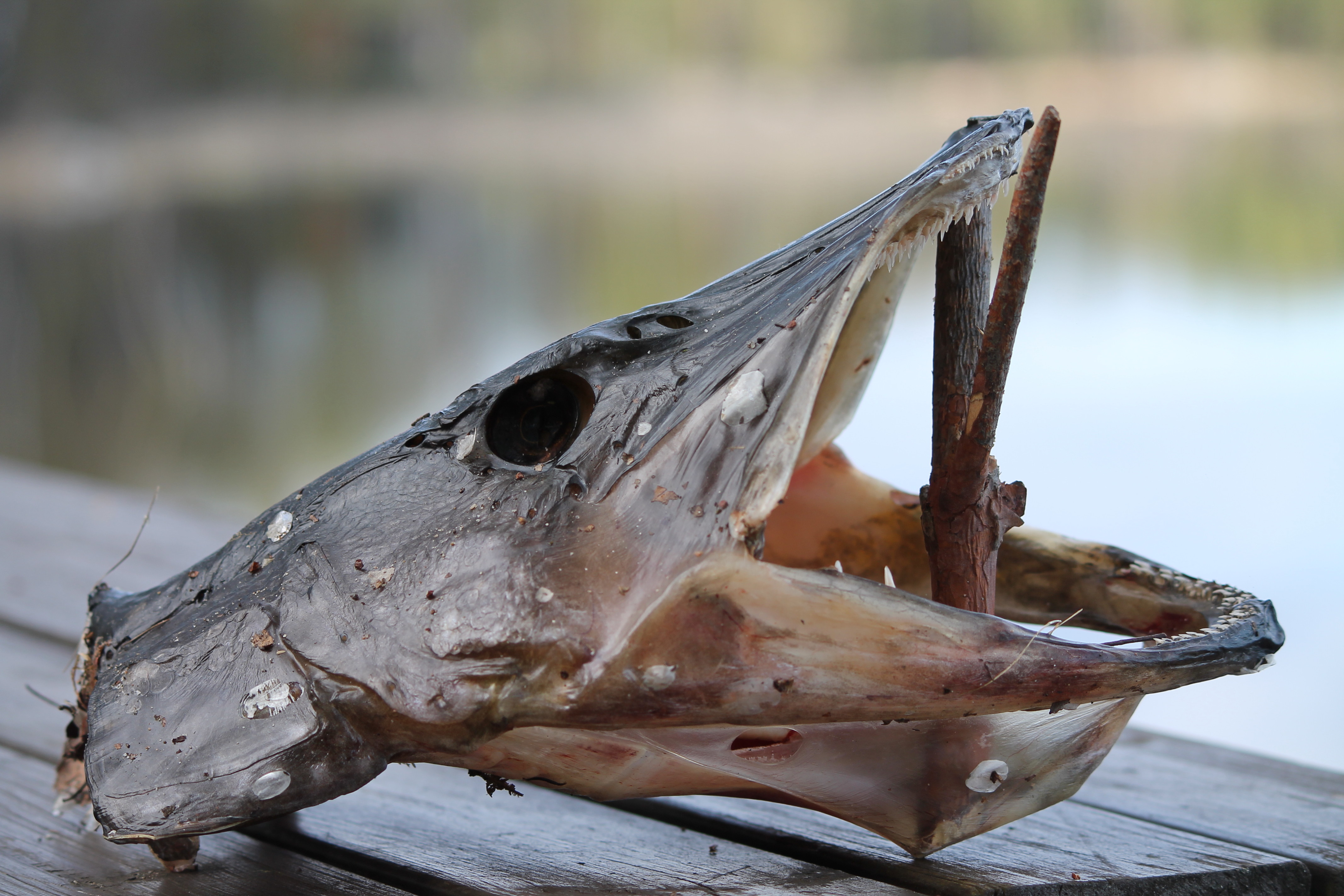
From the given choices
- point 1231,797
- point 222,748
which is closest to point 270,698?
point 222,748

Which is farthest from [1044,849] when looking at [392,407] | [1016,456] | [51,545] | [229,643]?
[392,407]

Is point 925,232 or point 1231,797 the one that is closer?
point 925,232

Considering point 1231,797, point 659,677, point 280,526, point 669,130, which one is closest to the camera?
point 659,677

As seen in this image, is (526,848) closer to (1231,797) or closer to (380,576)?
(380,576)

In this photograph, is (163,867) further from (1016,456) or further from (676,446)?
(1016,456)

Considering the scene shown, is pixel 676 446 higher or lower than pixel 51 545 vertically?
lower

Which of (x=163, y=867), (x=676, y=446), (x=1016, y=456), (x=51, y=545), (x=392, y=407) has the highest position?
(x=392, y=407)

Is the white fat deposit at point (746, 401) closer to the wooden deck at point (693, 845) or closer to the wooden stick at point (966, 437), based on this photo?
the wooden stick at point (966, 437)
